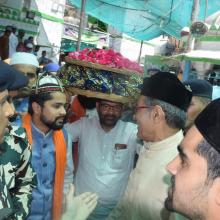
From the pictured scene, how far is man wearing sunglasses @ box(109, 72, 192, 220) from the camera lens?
2621 millimetres

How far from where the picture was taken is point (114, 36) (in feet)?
98.0

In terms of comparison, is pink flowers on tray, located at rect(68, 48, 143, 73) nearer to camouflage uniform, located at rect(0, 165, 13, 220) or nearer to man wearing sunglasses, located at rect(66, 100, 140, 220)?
man wearing sunglasses, located at rect(66, 100, 140, 220)

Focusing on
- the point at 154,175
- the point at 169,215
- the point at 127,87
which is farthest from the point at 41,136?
the point at 169,215

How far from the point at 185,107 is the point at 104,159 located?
0.94 m

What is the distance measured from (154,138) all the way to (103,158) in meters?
0.79

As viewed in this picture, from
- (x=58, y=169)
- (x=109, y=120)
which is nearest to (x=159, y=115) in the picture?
(x=109, y=120)

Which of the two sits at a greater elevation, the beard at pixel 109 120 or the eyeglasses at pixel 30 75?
the eyeglasses at pixel 30 75

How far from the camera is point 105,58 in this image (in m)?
2.92

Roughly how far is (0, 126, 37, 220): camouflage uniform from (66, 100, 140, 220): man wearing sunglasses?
1.00 meters

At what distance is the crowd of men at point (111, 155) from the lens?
1462 millimetres

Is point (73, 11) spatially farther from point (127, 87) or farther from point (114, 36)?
point (127, 87)

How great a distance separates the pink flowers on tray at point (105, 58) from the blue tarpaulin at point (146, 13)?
28.6 feet

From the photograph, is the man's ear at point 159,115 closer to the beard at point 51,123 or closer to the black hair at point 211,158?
the beard at point 51,123

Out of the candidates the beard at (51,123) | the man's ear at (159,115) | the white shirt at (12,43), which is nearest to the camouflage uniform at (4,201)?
the beard at (51,123)
